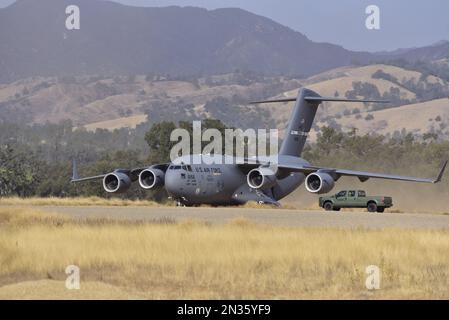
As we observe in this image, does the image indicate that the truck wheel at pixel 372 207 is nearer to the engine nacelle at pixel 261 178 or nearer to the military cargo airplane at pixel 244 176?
the military cargo airplane at pixel 244 176

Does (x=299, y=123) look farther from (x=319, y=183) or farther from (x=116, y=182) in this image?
(x=116, y=182)

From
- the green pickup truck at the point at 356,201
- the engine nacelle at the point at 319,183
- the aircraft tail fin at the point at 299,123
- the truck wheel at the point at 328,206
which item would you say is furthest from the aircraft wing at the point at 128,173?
the green pickup truck at the point at 356,201

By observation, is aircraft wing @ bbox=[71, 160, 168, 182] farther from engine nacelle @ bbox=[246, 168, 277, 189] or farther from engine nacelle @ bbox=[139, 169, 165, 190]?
engine nacelle @ bbox=[246, 168, 277, 189]

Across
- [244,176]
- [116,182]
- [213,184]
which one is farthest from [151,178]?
[244,176]

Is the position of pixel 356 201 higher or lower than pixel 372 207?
higher

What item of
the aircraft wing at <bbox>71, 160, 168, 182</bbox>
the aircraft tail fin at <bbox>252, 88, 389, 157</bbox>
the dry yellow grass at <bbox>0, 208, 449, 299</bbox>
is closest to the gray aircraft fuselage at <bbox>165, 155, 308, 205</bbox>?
the aircraft tail fin at <bbox>252, 88, 389, 157</bbox>

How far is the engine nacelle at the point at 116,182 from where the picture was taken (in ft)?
190

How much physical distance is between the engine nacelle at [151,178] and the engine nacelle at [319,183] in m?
9.38

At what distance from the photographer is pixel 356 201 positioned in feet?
192

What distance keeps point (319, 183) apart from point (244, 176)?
677 cm

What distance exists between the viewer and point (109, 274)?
20.5m

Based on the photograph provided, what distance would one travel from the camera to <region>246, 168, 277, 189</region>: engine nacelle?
55.4m

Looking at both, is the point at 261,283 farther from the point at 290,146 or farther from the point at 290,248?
the point at 290,146
